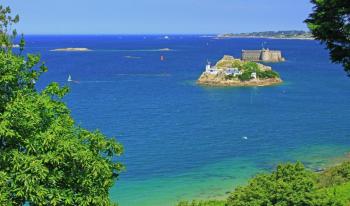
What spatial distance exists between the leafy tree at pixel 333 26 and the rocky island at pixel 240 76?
88.3 metres

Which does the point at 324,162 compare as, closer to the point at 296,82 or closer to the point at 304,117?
the point at 304,117

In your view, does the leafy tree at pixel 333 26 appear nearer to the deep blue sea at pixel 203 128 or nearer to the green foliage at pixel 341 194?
the green foliage at pixel 341 194

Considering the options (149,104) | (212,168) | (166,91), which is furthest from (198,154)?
(166,91)

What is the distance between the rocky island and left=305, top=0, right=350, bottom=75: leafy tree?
88.3 meters

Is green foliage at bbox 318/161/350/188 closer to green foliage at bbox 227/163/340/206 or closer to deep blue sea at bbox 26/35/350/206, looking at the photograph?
deep blue sea at bbox 26/35/350/206

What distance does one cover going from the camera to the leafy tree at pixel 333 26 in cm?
1162

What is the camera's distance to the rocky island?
3989 inches

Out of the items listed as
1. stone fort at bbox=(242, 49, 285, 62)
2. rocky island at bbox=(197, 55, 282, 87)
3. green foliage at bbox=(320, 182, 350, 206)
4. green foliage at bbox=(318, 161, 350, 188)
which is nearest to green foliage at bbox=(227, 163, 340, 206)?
green foliage at bbox=(320, 182, 350, 206)

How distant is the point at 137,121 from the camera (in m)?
61.2

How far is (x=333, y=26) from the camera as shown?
38.7 feet

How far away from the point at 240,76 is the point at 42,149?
95.6 m

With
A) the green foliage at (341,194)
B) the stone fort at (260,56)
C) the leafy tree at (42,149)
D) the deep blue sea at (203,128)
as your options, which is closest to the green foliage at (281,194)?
the green foliage at (341,194)

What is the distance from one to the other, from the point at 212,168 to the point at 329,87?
65357 mm

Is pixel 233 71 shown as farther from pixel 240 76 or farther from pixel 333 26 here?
pixel 333 26
